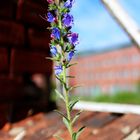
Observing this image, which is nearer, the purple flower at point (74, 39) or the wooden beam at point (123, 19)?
the purple flower at point (74, 39)

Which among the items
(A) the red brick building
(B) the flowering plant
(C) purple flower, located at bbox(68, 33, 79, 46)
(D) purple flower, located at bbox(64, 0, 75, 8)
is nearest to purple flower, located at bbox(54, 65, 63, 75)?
(B) the flowering plant

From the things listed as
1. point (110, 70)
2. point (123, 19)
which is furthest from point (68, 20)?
point (110, 70)

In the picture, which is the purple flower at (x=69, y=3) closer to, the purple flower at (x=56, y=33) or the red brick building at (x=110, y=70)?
the purple flower at (x=56, y=33)

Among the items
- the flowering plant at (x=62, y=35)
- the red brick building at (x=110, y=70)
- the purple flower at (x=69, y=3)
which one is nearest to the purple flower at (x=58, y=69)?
the flowering plant at (x=62, y=35)

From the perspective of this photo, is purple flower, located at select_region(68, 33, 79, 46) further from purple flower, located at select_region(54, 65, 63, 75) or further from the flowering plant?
purple flower, located at select_region(54, 65, 63, 75)

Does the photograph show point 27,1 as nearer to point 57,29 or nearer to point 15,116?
point 15,116

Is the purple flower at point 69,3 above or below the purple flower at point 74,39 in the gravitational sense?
above

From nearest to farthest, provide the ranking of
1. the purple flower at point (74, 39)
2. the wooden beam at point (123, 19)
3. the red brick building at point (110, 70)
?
the purple flower at point (74, 39)
the wooden beam at point (123, 19)
the red brick building at point (110, 70)
